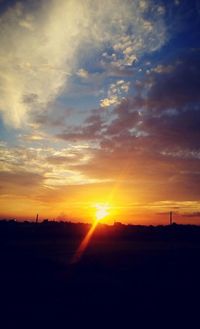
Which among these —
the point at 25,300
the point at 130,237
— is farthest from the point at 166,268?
the point at 130,237

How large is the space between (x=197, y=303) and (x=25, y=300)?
6.53 meters

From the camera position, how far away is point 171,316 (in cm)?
998

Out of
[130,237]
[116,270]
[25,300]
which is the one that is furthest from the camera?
[130,237]

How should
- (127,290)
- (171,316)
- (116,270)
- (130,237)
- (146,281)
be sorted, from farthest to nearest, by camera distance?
1. (130,237)
2. (116,270)
3. (146,281)
4. (127,290)
5. (171,316)

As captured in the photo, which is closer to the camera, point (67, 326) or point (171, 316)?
point (67, 326)

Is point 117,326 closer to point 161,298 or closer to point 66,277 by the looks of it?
point 161,298

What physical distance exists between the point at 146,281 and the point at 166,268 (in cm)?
404

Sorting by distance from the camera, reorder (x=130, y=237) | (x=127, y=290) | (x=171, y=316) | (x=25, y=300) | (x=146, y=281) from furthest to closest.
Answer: (x=130, y=237)
(x=146, y=281)
(x=127, y=290)
(x=25, y=300)
(x=171, y=316)

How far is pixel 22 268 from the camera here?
1561cm

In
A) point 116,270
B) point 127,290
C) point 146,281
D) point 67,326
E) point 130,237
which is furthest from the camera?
point 130,237

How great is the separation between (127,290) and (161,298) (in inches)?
62.5

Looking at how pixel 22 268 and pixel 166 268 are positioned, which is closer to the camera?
pixel 22 268

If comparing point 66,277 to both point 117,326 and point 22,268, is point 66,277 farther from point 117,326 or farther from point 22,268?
point 117,326

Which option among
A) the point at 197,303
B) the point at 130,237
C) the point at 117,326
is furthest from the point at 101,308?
the point at 130,237
